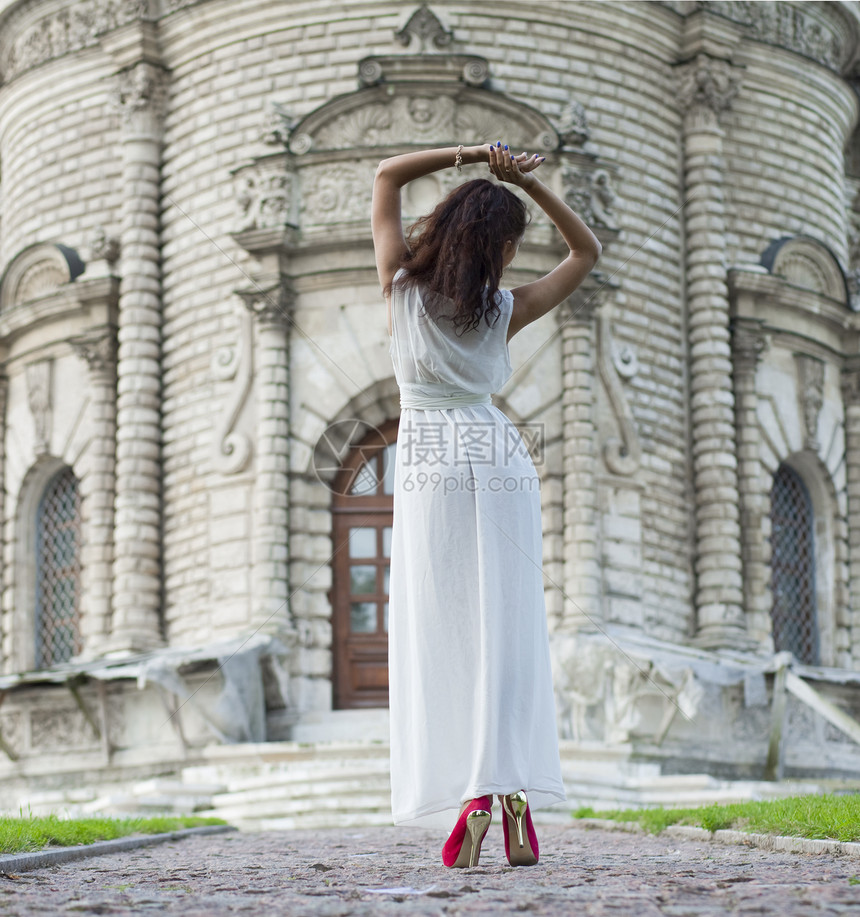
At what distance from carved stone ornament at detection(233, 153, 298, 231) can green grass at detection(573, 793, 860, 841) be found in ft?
33.5

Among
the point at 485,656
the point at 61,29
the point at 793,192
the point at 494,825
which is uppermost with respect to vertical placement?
the point at 61,29

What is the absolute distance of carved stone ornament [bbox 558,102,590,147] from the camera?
17969 millimetres

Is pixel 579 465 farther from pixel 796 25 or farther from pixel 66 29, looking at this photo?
pixel 66 29

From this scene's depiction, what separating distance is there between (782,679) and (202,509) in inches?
277

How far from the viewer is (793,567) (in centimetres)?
2058

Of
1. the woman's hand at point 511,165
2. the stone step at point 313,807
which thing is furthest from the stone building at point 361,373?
the woman's hand at point 511,165

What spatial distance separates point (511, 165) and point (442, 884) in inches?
94.3

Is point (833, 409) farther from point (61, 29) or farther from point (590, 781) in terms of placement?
point (61, 29)

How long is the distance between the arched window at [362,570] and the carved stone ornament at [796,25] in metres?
7.62

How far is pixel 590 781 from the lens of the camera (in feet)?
43.4

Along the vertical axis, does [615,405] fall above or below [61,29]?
below

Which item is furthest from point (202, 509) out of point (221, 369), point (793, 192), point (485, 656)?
point (485, 656)

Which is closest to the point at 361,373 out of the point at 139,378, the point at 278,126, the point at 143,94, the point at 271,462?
the point at 271,462

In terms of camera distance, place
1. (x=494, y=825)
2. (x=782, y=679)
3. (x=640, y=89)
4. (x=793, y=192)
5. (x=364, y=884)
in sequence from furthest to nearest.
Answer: (x=793, y=192) < (x=640, y=89) < (x=782, y=679) < (x=494, y=825) < (x=364, y=884)
